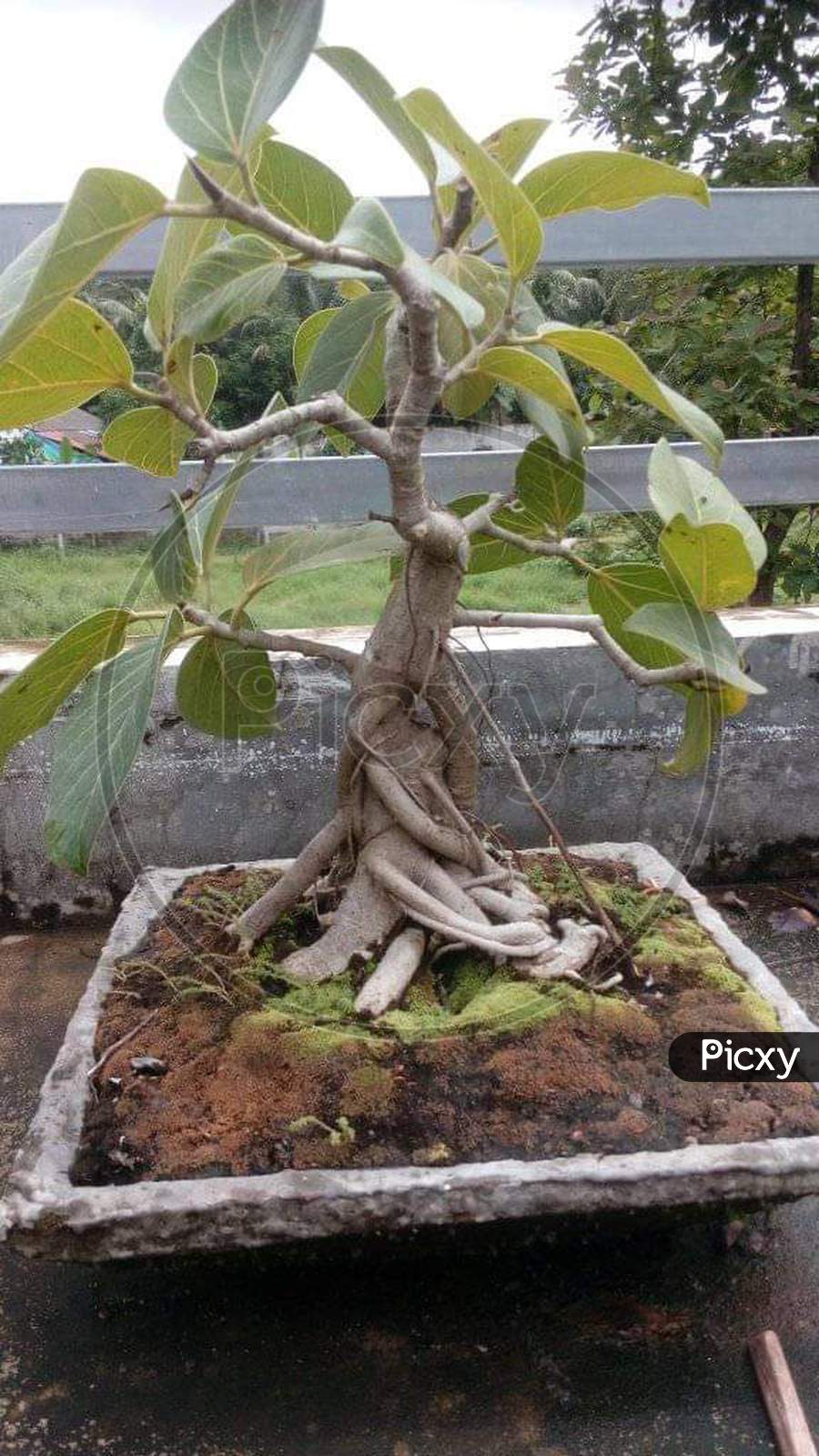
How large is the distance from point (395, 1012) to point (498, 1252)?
18 centimetres

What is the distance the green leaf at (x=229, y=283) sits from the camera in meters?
0.61

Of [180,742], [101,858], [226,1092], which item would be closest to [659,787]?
[180,742]

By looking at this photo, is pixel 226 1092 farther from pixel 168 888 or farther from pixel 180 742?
pixel 180 742

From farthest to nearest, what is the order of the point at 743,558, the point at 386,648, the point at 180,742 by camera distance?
1. the point at 180,742
2. the point at 386,648
3. the point at 743,558

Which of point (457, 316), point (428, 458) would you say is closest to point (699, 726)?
point (457, 316)

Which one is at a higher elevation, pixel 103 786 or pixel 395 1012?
pixel 103 786

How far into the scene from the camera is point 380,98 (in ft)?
2.00

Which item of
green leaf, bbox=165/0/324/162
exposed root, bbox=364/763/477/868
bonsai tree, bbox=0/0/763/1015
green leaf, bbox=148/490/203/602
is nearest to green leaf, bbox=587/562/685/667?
bonsai tree, bbox=0/0/763/1015

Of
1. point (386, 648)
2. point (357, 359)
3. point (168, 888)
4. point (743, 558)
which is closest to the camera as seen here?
point (743, 558)

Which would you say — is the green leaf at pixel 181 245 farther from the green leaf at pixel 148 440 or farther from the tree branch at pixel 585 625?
the tree branch at pixel 585 625

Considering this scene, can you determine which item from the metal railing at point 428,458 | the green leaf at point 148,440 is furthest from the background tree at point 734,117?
the green leaf at point 148,440

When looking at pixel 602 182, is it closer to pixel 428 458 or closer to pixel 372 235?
pixel 372 235

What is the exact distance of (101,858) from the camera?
1397 mm

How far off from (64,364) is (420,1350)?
64cm
